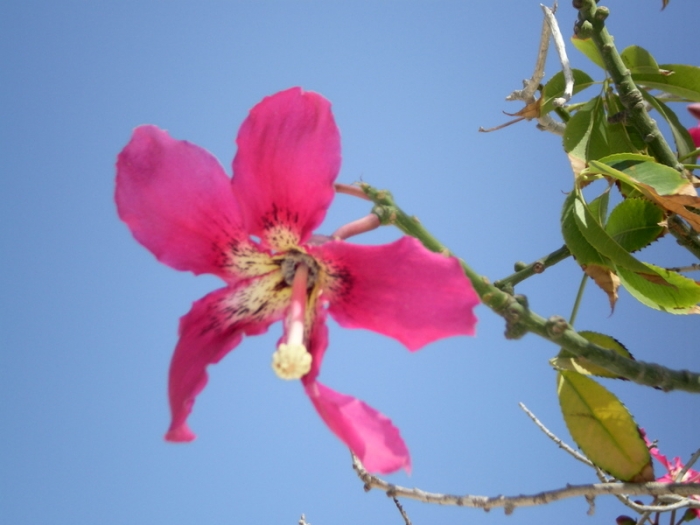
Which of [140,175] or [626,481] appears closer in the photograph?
[140,175]

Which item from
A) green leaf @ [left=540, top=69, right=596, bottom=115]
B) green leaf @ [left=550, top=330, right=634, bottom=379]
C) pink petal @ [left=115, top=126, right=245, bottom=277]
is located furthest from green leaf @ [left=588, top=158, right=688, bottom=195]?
pink petal @ [left=115, top=126, right=245, bottom=277]

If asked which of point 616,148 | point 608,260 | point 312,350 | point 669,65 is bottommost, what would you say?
point 312,350

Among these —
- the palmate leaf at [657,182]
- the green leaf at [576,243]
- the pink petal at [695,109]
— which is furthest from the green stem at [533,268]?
the pink petal at [695,109]

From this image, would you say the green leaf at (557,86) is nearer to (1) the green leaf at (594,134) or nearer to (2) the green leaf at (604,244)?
(1) the green leaf at (594,134)

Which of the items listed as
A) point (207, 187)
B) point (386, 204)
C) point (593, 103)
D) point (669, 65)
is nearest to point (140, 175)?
point (207, 187)

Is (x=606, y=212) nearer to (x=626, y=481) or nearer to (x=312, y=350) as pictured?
(x=626, y=481)

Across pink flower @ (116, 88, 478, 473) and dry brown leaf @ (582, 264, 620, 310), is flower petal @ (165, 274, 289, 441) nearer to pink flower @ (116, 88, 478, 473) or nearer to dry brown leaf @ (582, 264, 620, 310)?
pink flower @ (116, 88, 478, 473)
